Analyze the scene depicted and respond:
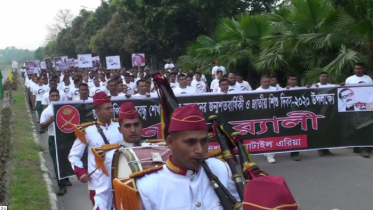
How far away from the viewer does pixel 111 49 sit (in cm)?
4512

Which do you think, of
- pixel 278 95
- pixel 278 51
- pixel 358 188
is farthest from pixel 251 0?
pixel 358 188

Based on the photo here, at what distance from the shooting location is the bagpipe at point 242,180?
5.96ft

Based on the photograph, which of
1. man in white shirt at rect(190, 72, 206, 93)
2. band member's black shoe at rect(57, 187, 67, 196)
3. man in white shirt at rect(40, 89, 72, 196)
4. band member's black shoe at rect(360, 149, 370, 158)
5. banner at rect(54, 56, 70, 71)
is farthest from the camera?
banner at rect(54, 56, 70, 71)

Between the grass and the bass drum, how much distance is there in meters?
3.24

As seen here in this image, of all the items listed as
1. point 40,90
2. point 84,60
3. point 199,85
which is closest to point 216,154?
point 199,85

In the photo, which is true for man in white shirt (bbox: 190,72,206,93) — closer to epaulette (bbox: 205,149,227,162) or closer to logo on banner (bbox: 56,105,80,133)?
logo on banner (bbox: 56,105,80,133)

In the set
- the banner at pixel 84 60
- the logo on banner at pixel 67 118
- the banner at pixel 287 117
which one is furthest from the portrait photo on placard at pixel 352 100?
the banner at pixel 84 60

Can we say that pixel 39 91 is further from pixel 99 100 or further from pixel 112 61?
pixel 99 100

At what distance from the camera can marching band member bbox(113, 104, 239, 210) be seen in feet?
8.79

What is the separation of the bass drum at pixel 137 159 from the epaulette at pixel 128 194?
0.43 meters

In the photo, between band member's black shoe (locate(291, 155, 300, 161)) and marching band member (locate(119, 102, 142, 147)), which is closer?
marching band member (locate(119, 102, 142, 147))

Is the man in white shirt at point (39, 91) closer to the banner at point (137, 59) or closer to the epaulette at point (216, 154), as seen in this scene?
the banner at point (137, 59)

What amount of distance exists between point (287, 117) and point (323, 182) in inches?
77.9

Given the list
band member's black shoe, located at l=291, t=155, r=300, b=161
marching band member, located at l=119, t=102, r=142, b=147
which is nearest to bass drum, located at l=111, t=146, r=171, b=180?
marching band member, located at l=119, t=102, r=142, b=147
